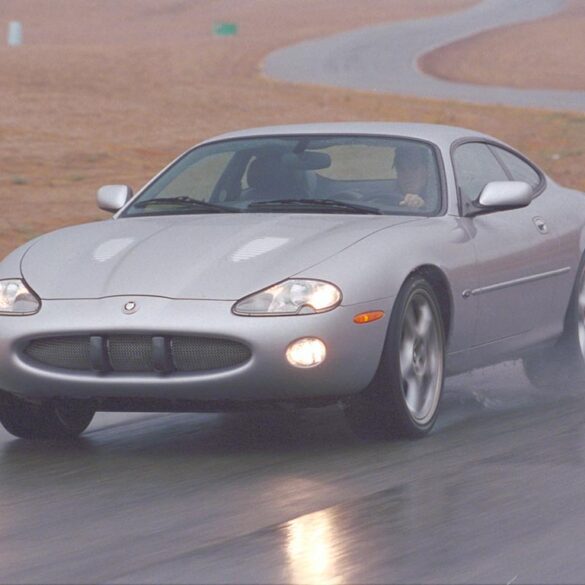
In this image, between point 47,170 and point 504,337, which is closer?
point 504,337

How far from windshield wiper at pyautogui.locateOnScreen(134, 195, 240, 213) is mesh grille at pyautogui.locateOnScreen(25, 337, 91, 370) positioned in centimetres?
135

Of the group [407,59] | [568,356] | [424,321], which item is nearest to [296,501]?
[424,321]

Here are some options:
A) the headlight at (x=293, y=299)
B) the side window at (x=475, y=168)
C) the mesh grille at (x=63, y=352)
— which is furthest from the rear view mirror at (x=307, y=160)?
the mesh grille at (x=63, y=352)

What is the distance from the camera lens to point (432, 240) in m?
7.13

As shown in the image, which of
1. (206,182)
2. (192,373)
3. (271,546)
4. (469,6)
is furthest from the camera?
(469,6)

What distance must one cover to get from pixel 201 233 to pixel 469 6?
306 ft

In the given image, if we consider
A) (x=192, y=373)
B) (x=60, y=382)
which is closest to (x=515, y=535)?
(x=192, y=373)

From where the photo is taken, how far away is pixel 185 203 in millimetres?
7840

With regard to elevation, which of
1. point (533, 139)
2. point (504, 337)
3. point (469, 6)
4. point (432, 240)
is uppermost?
point (432, 240)

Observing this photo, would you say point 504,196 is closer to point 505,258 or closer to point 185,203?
point 505,258

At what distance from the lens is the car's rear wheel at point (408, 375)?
21.8 ft

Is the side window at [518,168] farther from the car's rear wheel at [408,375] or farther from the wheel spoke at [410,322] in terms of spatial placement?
the wheel spoke at [410,322]

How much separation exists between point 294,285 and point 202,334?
429 millimetres

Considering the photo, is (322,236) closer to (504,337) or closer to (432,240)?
(432,240)
